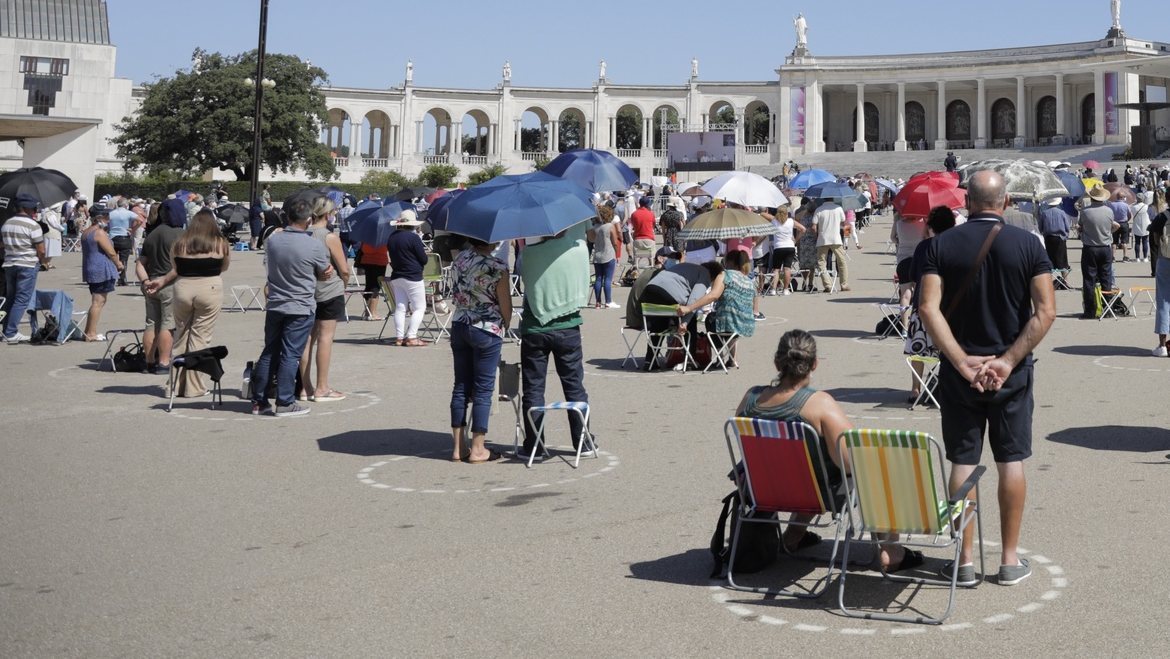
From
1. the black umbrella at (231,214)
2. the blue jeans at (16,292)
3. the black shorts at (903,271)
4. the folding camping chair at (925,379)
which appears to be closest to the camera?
the folding camping chair at (925,379)

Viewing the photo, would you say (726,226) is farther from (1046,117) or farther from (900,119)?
(1046,117)

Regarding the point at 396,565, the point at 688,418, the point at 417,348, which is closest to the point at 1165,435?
the point at 688,418

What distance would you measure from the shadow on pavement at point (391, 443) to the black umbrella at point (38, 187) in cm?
938

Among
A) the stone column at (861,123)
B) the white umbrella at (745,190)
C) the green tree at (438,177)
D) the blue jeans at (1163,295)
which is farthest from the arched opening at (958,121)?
the blue jeans at (1163,295)

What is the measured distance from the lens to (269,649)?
4.97 metres

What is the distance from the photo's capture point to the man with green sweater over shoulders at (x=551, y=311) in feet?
28.3

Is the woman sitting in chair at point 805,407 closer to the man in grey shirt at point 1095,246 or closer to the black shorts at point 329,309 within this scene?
the black shorts at point 329,309

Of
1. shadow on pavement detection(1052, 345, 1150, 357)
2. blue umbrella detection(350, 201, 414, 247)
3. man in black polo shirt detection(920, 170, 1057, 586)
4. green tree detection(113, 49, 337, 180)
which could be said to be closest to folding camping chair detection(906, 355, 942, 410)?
shadow on pavement detection(1052, 345, 1150, 357)

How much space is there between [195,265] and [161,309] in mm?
1732

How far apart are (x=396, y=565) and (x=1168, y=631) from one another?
327 cm

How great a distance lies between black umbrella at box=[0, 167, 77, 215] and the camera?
17.3m

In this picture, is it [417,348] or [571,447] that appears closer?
[571,447]

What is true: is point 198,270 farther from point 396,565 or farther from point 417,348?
point 396,565

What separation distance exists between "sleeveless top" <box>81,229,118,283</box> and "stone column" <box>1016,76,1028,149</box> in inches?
2829
